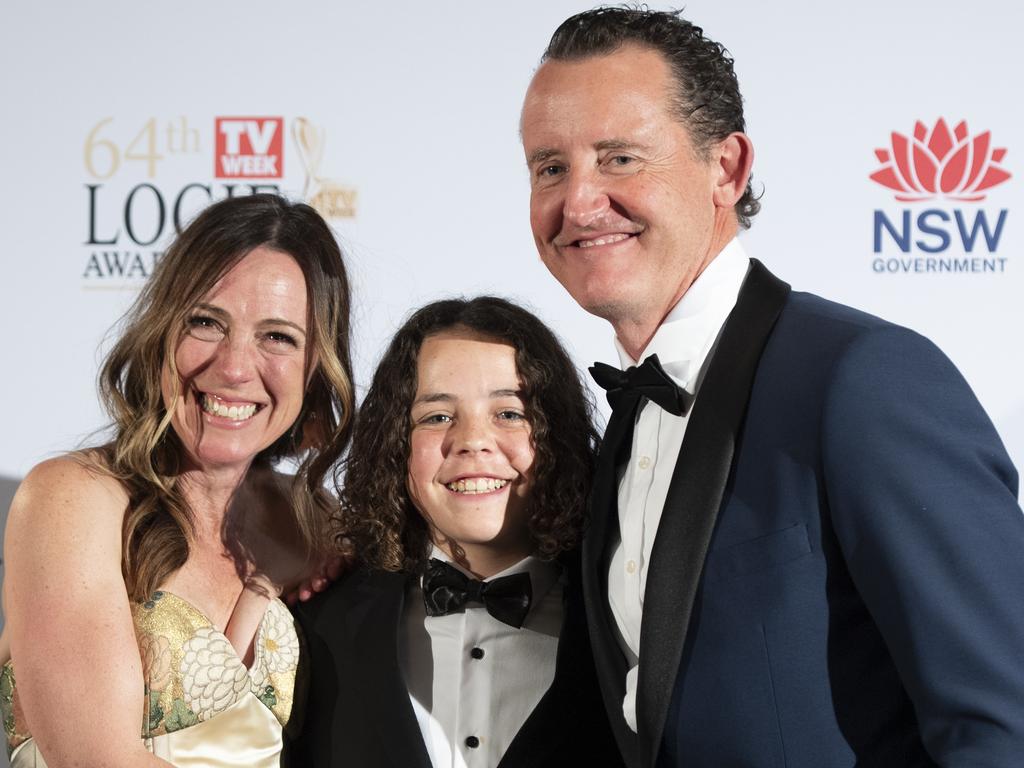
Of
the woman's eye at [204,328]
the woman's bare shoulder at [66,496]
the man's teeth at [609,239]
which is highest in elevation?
the man's teeth at [609,239]

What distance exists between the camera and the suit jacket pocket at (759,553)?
1.31m

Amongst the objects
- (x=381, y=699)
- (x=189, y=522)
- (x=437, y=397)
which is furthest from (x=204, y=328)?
(x=381, y=699)

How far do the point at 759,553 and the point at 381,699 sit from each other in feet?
2.50

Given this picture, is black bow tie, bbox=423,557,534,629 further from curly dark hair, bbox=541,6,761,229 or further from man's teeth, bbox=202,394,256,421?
curly dark hair, bbox=541,6,761,229

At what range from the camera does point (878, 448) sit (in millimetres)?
1219

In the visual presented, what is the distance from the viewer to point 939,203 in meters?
2.75

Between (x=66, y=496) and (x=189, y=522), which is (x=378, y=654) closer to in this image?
(x=189, y=522)

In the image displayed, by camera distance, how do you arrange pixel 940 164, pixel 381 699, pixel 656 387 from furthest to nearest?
pixel 940 164 < pixel 381 699 < pixel 656 387

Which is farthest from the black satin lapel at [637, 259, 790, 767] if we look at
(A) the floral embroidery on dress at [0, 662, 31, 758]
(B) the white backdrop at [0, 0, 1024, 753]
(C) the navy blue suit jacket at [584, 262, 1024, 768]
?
(B) the white backdrop at [0, 0, 1024, 753]

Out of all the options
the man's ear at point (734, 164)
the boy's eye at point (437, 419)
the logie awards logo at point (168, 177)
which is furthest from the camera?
the logie awards logo at point (168, 177)

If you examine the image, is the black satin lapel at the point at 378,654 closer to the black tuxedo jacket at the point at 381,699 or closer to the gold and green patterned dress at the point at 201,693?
the black tuxedo jacket at the point at 381,699

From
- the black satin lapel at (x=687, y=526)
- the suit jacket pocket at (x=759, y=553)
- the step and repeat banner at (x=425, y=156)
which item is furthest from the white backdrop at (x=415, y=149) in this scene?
the suit jacket pocket at (x=759, y=553)

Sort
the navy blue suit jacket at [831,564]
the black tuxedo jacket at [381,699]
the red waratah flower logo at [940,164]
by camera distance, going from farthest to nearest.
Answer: the red waratah flower logo at [940,164] < the black tuxedo jacket at [381,699] < the navy blue suit jacket at [831,564]

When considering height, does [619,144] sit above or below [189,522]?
above
